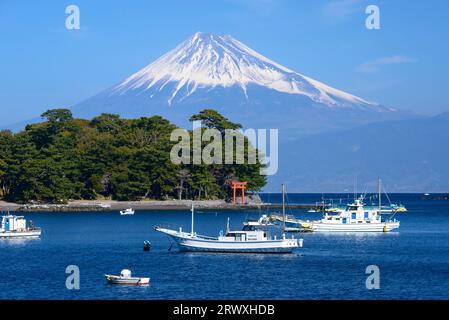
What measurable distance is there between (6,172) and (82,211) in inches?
376

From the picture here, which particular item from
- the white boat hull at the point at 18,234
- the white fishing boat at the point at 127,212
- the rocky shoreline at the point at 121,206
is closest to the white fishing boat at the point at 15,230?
the white boat hull at the point at 18,234

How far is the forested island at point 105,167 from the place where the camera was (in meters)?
93.7

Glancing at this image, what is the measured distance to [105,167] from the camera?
3819 inches

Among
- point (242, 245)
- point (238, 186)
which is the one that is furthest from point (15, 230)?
point (238, 186)

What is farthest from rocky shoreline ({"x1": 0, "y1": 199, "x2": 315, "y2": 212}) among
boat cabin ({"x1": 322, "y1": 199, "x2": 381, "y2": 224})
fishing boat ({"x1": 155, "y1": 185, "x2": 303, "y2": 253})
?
fishing boat ({"x1": 155, "y1": 185, "x2": 303, "y2": 253})

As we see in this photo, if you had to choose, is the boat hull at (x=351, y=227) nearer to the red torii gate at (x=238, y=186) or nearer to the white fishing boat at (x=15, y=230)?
the white fishing boat at (x=15, y=230)

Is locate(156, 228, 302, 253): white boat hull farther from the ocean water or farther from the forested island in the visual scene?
the forested island

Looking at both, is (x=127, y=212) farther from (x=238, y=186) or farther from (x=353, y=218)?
(x=353, y=218)

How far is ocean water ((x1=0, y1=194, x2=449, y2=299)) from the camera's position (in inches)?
1254

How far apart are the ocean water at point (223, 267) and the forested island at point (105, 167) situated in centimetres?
2745

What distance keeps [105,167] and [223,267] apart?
5845 cm

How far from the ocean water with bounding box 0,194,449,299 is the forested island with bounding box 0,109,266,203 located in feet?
90.1
